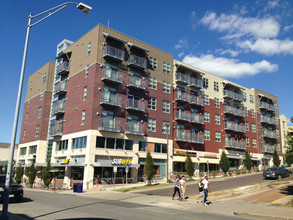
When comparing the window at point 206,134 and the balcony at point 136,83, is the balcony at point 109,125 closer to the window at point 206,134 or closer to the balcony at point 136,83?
the balcony at point 136,83

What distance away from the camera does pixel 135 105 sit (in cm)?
3694

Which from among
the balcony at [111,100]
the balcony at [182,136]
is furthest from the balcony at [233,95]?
the balcony at [111,100]

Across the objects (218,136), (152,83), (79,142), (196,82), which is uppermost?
(196,82)

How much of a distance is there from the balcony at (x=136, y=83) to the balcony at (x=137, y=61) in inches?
69.2

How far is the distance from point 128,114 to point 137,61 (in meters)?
7.51

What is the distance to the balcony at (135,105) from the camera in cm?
3612

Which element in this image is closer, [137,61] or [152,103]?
[137,61]

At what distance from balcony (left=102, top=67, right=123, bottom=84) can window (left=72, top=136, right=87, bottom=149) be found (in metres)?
7.80

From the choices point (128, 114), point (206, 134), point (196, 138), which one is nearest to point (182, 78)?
point (196, 138)

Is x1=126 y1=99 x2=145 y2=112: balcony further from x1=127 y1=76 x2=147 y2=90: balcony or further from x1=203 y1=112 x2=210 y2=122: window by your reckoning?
x1=203 y1=112 x2=210 y2=122: window

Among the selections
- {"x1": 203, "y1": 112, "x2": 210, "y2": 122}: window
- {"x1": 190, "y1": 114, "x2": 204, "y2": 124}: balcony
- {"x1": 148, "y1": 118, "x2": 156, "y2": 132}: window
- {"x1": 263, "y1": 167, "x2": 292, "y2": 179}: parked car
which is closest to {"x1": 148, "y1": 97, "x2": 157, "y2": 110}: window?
{"x1": 148, "y1": 118, "x2": 156, "y2": 132}: window

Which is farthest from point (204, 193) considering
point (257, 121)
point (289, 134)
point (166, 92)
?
point (257, 121)

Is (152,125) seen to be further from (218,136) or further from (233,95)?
(233,95)

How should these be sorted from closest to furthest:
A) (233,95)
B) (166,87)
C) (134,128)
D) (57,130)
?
(134,128) → (57,130) → (166,87) → (233,95)
